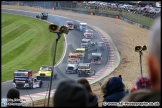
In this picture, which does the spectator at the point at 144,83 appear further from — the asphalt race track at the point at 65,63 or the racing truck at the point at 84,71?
the racing truck at the point at 84,71

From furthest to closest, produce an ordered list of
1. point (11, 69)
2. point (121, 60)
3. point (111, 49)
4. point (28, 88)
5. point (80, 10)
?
point (80, 10)
point (111, 49)
point (121, 60)
point (11, 69)
point (28, 88)

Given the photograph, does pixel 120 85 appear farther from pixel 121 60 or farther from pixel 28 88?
pixel 121 60

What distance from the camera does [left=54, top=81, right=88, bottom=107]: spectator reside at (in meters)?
2.27

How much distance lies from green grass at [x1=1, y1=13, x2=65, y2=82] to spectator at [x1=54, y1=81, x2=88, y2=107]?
81.1 ft

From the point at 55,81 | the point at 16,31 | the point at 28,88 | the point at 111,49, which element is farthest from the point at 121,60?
the point at 16,31

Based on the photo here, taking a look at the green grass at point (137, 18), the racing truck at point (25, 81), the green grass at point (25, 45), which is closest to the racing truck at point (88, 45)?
the green grass at point (25, 45)

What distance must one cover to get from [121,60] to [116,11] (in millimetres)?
24617

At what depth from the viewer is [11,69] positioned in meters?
29.8

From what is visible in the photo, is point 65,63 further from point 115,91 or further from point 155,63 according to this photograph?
point 155,63

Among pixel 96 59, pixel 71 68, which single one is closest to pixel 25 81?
pixel 71 68

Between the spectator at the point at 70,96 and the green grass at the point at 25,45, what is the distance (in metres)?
24.7

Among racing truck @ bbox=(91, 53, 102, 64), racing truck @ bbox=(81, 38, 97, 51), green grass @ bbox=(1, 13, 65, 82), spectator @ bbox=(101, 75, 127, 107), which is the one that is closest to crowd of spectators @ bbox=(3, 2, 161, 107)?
spectator @ bbox=(101, 75, 127, 107)

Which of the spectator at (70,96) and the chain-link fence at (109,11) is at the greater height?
the chain-link fence at (109,11)

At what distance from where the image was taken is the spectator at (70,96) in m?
2.27
